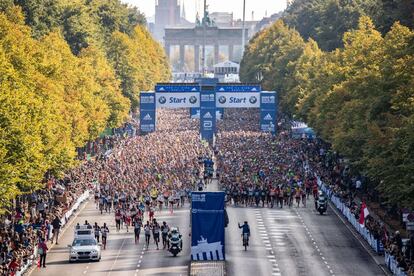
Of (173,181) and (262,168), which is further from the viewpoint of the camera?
(262,168)

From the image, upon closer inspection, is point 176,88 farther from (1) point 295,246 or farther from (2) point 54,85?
(1) point 295,246

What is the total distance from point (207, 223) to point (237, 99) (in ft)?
250

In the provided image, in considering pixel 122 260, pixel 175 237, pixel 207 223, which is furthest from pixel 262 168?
pixel 207 223

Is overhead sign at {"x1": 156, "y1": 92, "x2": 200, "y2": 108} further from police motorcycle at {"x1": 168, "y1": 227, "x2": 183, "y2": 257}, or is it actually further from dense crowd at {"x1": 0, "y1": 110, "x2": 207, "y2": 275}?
police motorcycle at {"x1": 168, "y1": 227, "x2": 183, "y2": 257}

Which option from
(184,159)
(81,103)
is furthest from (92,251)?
(81,103)

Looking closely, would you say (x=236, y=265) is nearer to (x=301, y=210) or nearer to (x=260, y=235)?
(x=260, y=235)

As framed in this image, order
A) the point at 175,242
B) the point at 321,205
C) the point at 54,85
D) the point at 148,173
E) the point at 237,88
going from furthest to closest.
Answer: the point at 237,88
the point at 54,85
the point at 148,173
the point at 321,205
the point at 175,242

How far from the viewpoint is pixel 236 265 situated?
59250 millimetres

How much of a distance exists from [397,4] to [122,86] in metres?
55.9

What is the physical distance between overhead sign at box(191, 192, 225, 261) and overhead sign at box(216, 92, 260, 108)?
74432 millimetres

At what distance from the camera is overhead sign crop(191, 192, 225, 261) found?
57.8 meters

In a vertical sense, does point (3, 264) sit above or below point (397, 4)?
below

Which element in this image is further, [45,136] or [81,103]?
[81,103]

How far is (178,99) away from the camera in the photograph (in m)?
132
